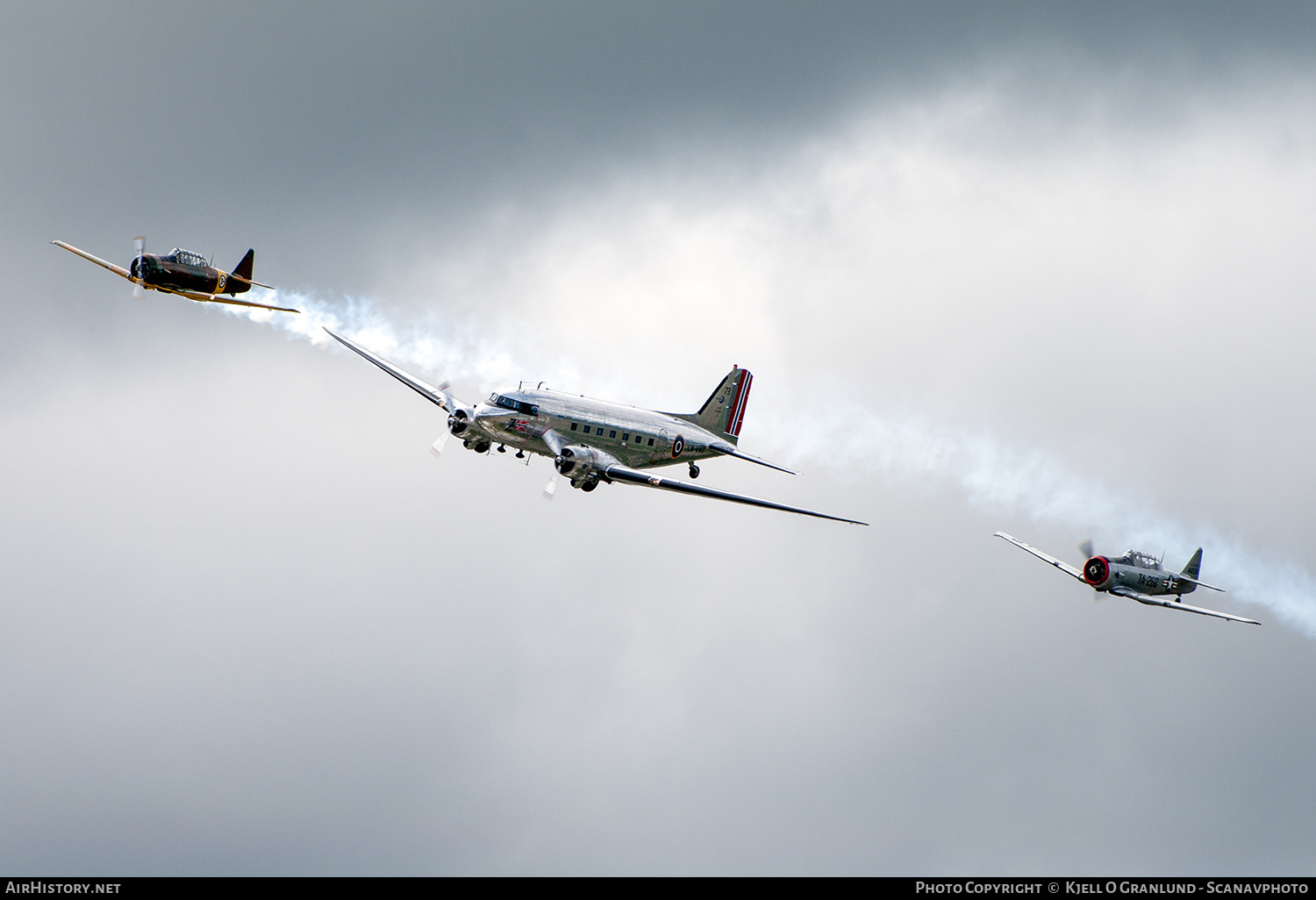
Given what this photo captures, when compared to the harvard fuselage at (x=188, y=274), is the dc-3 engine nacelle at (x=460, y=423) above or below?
below

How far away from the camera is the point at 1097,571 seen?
91.8m

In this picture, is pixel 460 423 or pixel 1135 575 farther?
pixel 1135 575

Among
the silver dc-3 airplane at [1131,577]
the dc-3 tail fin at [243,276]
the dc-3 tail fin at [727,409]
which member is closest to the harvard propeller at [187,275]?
the dc-3 tail fin at [243,276]

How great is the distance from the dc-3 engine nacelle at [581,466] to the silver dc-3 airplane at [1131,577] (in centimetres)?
2780

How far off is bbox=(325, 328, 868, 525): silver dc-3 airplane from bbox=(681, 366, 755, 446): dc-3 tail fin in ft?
15.6

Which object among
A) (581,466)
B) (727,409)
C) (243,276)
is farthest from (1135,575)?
(243,276)

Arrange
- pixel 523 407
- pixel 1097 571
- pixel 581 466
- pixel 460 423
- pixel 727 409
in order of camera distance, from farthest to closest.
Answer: pixel 727 409, pixel 1097 571, pixel 460 423, pixel 523 407, pixel 581 466

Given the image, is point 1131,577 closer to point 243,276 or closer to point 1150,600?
point 1150,600

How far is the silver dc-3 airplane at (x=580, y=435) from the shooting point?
3310 inches

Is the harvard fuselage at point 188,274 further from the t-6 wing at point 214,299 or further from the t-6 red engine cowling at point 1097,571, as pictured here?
the t-6 red engine cowling at point 1097,571

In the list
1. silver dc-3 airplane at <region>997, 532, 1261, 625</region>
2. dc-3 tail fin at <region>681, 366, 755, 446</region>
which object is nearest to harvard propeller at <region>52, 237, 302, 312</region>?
dc-3 tail fin at <region>681, 366, 755, 446</region>

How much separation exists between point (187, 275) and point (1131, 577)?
2509 inches
